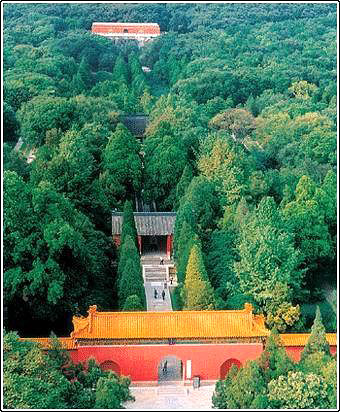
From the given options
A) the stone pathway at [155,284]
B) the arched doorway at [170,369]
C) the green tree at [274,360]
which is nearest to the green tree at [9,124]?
the stone pathway at [155,284]

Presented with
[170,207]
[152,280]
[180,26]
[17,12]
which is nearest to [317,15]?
[180,26]

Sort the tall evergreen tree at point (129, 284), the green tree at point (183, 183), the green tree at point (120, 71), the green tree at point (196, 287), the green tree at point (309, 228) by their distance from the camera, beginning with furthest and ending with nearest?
the green tree at point (120, 71) < the green tree at point (183, 183) < the green tree at point (309, 228) < the tall evergreen tree at point (129, 284) < the green tree at point (196, 287)

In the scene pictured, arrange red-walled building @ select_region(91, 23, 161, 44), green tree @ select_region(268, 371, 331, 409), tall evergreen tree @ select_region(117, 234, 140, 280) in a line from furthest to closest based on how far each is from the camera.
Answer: red-walled building @ select_region(91, 23, 161, 44), tall evergreen tree @ select_region(117, 234, 140, 280), green tree @ select_region(268, 371, 331, 409)

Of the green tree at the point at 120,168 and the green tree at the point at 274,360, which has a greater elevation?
the green tree at the point at 120,168

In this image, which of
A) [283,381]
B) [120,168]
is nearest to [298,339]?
[283,381]

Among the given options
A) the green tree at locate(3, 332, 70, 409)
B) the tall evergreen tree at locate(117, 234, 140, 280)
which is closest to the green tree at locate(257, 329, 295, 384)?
the green tree at locate(3, 332, 70, 409)

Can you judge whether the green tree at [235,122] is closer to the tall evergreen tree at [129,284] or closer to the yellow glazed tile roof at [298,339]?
the tall evergreen tree at [129,284]

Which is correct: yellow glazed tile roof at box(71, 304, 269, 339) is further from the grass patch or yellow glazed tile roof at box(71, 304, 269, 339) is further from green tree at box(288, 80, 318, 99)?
green tree at box(288, 80, 318, 99)
